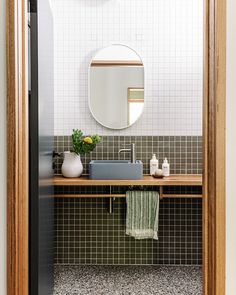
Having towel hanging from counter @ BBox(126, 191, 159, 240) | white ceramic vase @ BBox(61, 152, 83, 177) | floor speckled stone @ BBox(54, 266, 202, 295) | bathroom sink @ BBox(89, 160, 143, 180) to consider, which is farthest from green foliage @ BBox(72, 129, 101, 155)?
floor speckled stone @ BBox(54, 266, 202, 295)

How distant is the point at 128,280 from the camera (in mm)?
3150

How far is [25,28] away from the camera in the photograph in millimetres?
1488

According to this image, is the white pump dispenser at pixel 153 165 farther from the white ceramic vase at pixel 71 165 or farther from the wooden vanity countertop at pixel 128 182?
the white ceramic vase at pixel 71 165

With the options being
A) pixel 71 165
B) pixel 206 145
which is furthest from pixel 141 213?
pixel 206 145

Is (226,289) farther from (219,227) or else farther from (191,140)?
(191,140)

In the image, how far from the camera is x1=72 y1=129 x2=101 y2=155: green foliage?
3.29 metres

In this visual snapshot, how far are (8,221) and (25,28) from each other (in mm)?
763

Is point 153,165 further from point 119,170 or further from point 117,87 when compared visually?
point 117,87

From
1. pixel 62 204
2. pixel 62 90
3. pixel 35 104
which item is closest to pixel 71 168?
pixel 62 204

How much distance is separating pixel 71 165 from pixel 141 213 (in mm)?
760

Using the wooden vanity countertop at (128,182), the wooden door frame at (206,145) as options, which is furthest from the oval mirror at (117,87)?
the wooden door frame at (206,145)

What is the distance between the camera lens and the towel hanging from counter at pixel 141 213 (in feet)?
10.9

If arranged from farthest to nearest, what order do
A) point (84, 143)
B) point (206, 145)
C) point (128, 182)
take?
→ point (84, 143)
point (128, 182)
point (206, 145)

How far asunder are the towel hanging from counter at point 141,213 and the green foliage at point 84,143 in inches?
20.9
